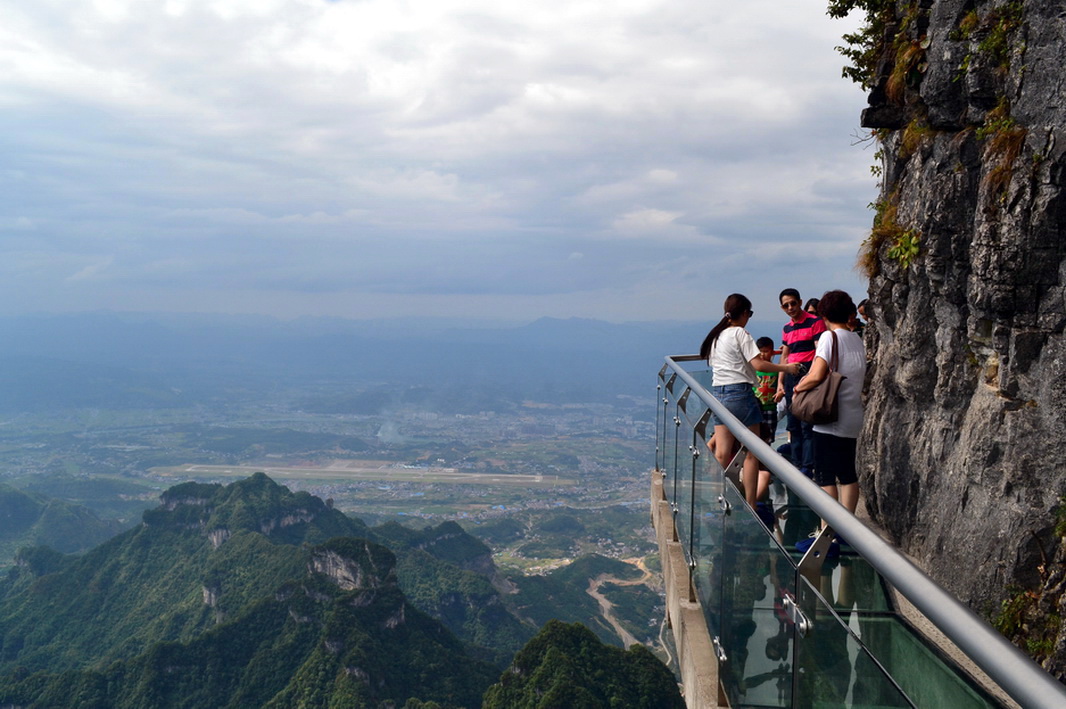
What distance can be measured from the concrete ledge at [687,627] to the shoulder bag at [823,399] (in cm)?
126

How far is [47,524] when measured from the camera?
418ft

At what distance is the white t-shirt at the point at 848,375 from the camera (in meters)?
4.89

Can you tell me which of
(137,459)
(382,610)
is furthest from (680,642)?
(137,459)

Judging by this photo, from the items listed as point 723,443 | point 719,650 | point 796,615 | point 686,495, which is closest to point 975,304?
point 723,443

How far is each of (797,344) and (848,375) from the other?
4.09ft

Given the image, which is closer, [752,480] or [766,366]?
[752,480]

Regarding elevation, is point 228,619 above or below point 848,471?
below

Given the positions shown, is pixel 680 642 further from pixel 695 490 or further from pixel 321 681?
pixel 321 681

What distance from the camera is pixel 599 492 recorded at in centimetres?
15588

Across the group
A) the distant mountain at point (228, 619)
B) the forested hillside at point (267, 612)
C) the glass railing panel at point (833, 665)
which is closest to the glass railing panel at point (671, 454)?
the glass railing panel at point (833, 665)

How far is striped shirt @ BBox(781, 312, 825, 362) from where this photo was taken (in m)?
6.06

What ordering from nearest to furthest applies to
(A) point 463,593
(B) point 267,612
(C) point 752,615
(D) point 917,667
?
(D) point 917,667, (C) point 752,615, (B) point 267,612, (A) point 463,593

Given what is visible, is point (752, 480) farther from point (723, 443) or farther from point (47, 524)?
point (47, 524)

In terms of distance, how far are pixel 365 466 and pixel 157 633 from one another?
115 meters
